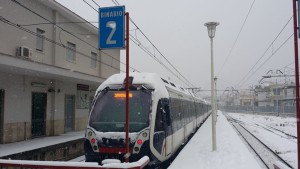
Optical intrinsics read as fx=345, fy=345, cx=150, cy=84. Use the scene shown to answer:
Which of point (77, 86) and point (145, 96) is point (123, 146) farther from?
point (77, 86)

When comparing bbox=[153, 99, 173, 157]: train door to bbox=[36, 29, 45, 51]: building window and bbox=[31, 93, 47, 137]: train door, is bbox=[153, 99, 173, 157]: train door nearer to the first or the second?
bbox=[31, 93, 47, 137]: train door

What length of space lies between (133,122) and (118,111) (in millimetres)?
573

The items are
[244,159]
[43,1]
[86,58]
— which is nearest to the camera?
[244,159]

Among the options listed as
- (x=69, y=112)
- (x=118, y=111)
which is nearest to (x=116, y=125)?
(x=118, y=111)

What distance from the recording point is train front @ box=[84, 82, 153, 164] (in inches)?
358

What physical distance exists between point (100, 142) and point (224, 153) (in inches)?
247

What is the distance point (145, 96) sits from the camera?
986 centimetres

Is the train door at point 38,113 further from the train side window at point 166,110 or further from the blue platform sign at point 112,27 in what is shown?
the blue platform sign at point 112,27

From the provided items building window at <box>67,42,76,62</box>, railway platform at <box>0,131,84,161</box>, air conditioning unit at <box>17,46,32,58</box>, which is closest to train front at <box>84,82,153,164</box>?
railway platform at <box>0,131,84,161</box>

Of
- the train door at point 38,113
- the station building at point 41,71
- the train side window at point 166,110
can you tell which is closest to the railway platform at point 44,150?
the station building at point 41,71

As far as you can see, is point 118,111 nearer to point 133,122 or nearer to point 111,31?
point 133,122

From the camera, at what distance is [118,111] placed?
9727mm

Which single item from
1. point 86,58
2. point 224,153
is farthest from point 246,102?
point 224,153

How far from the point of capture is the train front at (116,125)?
9.09 metres
